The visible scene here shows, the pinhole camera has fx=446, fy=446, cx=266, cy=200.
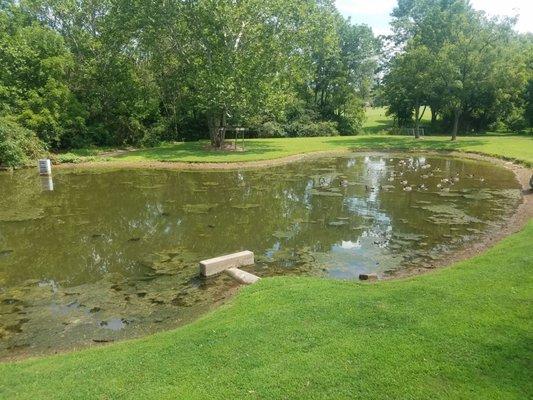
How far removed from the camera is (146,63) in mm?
46062

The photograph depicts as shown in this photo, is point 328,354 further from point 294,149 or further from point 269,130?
point 269,130

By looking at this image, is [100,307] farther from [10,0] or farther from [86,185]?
[10,0]

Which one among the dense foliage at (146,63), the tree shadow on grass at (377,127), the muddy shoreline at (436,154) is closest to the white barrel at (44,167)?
the muddy shoreline at (436,154)

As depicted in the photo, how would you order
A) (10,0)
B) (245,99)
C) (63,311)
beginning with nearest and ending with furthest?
(63,311) < (245,99) < (10,0)

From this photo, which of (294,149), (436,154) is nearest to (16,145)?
(294,149)

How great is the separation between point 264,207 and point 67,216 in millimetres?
8775

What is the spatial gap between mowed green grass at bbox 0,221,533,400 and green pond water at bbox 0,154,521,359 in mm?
2098

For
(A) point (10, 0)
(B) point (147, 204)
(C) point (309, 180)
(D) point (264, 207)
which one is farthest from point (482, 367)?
(A) point (10, 0)

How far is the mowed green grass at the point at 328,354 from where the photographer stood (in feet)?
20.6

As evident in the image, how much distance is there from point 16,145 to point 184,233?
20.3 m

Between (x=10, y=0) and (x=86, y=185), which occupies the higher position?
(x=10, y=0)

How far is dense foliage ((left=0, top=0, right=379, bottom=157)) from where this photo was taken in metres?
35.7

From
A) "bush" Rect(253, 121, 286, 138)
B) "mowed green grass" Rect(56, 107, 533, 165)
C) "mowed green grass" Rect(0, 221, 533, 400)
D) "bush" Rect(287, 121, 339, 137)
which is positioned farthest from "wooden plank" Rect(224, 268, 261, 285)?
"bush" Rect(287, 121, 339, 137)

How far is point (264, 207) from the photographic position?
69.0 feet
